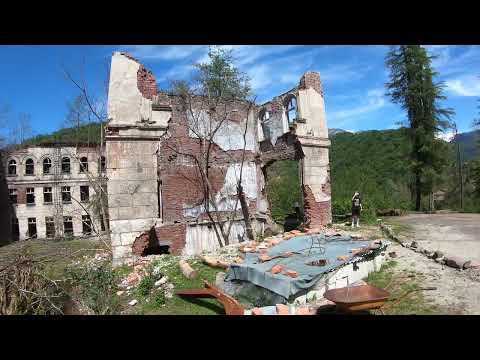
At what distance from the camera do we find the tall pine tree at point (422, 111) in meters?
21.7

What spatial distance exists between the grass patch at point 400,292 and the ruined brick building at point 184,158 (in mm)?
5820

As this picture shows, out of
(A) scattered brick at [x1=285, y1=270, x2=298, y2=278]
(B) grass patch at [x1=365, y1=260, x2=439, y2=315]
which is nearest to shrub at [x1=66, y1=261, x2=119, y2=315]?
(A) scattered brick at [x1=285, y1=270, x2=298, y2=278]

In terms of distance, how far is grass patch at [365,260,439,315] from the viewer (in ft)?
19.4

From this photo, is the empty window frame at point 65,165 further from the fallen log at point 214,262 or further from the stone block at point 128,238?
the fallen log at point 214,262

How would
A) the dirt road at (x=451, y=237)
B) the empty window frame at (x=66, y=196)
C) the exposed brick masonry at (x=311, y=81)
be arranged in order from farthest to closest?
1. the empty window frame at (x=66, y=196)
2. the exposed brick masonry at (x=311, y=81)
3. the dirt road at (x=451, y=237)

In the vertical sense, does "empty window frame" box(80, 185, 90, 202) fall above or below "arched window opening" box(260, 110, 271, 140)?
below

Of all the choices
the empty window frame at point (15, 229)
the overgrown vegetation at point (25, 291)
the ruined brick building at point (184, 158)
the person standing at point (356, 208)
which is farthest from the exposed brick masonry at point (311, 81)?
the empty window frame at point (15, 229)

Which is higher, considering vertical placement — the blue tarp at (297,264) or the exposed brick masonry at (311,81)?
the exposed brick masonry at (311,81)

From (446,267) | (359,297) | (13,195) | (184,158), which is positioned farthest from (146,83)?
(13,195)

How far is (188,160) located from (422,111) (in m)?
16.1

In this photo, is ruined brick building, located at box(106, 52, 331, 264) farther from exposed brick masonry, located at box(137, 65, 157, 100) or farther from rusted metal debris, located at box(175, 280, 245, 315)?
rusted metal debris, located at box(175, 280, 245, 315)

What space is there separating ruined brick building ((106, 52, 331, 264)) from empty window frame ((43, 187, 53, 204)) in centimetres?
2685
